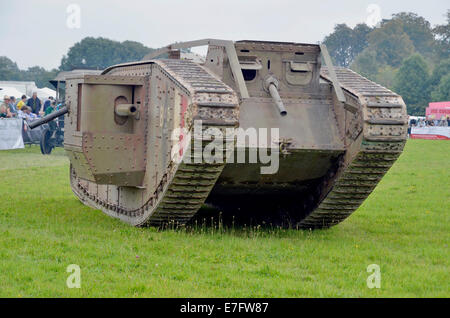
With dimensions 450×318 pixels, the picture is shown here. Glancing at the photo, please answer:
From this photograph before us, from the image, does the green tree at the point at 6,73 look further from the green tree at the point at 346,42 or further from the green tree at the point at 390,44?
the green tree at the point at 390,44

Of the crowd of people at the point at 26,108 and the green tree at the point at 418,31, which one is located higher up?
the green tree at the point at 418,31

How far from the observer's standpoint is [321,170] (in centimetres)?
1079

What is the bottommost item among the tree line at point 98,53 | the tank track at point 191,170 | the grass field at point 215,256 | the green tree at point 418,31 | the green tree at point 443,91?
the grass field at point 215,256

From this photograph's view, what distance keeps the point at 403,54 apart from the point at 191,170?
89.7 metres

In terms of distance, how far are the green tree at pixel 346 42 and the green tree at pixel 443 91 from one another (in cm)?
3158

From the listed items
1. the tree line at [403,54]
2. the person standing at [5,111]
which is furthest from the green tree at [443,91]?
the person standing at [5,111]

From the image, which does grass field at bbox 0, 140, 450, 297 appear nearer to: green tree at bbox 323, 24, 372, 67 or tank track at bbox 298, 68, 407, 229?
tank track at bbox 298, 68, 407, 229

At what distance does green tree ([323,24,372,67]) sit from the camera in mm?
97812

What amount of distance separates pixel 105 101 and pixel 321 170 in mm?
3120

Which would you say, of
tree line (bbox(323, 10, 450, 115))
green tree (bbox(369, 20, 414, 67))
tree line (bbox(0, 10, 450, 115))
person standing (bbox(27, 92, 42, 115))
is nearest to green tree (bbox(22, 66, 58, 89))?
tree line (bbox(0, 10, 450, 115))

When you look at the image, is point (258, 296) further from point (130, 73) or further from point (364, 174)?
point (130, 73)

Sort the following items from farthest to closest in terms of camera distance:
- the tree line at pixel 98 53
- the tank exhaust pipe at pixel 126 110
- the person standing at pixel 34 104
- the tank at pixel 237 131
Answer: the tree line at pixel 98 53, the person standing at pixel 34 104, the tank exhaust pipe at pixel 126 110, the tank at pixel 237 131

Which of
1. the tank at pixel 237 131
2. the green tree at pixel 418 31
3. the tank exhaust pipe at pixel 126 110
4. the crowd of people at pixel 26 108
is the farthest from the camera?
the green tree at pixel 418 31

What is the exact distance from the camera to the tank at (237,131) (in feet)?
31.7
